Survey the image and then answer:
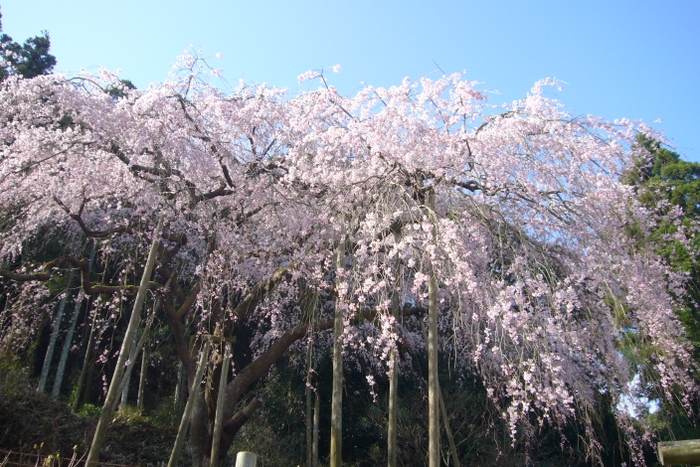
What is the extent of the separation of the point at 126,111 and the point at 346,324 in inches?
156

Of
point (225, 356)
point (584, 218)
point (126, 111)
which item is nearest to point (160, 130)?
point (126, 111)

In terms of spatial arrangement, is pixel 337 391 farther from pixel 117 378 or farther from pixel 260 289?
pixel 117 378

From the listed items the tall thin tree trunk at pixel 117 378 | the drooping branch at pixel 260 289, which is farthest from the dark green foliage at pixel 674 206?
the tall thin tree trunk at pixel 117 378

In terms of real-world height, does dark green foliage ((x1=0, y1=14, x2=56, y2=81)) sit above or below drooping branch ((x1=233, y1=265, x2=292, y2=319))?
above

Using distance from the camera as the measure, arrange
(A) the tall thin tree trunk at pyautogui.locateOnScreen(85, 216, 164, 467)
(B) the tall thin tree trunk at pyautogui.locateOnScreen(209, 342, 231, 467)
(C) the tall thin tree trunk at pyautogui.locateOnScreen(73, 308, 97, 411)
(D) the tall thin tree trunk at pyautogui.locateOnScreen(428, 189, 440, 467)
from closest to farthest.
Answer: (D) the tall thin tree trunk at pyautogui.locateOnScreen(428, 189, 440, 467) → (A) the tall thin tree trunk at pyautogui.locateOnScreen(85, 216, 164, 467) → (B) the tall thin tree trunk at pyautogui.locateOnScreen(209, 342, 231, 467) → (C) the tall thin tree trunk at pyautogui.locateOnScreen(73, 308, 97, 411)

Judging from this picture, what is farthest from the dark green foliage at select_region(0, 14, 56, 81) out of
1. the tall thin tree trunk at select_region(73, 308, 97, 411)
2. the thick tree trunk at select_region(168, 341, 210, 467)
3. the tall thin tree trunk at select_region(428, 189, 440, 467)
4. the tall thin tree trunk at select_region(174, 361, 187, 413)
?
the tall thin tree trunk at select_region(428, 189, 440, 467)

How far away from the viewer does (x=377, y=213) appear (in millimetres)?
5145

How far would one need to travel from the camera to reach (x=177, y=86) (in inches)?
267

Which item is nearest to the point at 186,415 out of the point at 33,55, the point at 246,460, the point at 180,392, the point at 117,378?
the point at 117,378

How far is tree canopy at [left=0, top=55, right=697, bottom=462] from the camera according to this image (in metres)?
4.97

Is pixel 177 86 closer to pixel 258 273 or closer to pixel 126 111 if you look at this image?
pixel 126 111

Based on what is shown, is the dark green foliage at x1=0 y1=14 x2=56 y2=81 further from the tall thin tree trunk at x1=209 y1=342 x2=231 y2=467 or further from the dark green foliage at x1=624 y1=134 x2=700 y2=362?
the dark green foliage at x1=624 y1=134 x2=700 y2=362

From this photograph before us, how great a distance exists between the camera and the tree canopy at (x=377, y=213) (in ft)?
16.3

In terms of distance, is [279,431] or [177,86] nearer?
[177,86]
